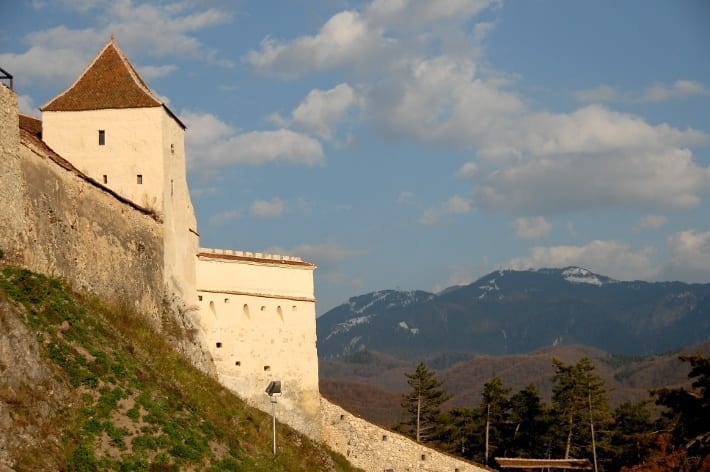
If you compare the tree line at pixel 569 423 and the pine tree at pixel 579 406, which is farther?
the pine tree at pixel 579 406

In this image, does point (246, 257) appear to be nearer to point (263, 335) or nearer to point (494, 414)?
point (263, 335)

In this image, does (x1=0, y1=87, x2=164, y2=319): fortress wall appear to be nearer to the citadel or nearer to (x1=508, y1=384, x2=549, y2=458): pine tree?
the citadel

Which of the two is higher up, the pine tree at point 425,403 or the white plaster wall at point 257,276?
Answer: the white plaster wall at point 257,276

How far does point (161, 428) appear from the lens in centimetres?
2572

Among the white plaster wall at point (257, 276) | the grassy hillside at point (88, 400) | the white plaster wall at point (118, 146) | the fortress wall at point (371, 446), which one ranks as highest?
the white plaster wall at point (118, 146)

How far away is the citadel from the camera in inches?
1162

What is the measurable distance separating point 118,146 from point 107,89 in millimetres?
2310

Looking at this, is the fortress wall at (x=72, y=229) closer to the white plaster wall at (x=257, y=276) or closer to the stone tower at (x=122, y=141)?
the stone tower at (x=122, y=141)

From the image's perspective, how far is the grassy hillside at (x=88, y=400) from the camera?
73.9 ft

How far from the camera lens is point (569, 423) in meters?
56.4

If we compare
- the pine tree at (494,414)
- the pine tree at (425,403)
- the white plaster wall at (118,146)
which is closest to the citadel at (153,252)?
the white plaster wall at (118,146)

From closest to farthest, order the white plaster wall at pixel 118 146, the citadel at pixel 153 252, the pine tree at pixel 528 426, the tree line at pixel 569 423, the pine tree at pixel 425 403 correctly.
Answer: the citadel at pixel 153 252, the white plaster wall at pixel 118 146, the tree line at pixel 569 423, the pine tree at pixel 528 426, the pine tree at pixel 425 403

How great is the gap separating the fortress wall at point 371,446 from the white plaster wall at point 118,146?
12041mm

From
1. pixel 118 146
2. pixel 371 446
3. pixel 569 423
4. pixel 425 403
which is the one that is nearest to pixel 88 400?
pixel 118 146
